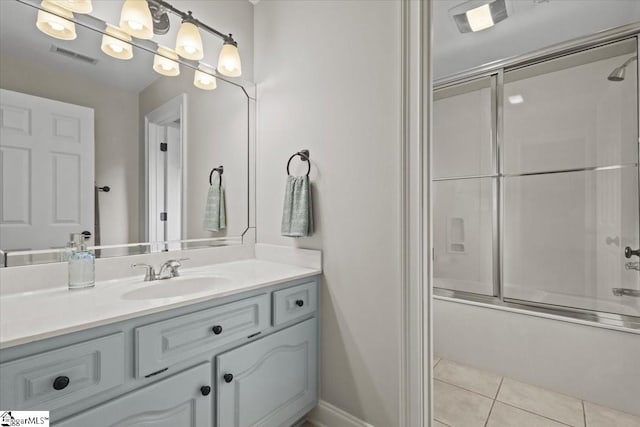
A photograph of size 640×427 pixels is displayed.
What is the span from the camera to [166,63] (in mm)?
1599

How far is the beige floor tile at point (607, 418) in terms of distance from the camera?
160 centimetres

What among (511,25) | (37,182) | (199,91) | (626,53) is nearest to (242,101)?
(199,91)

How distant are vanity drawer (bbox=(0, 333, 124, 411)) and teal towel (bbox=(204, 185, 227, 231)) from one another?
949 millimetres

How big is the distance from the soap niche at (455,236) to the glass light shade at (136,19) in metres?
2.48

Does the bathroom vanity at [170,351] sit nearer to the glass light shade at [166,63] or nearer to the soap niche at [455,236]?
the glass light shade at [166,63]

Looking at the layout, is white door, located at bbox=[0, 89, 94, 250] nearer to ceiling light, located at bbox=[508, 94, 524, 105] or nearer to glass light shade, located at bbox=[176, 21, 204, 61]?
glass light shade, located at bbox=[176, 21, 204, 61]

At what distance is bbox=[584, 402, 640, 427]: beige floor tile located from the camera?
160 centimetres

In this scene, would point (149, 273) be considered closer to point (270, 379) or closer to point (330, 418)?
point (270, 379)

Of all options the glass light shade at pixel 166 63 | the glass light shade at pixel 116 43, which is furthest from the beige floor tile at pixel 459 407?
the glass light shade at pixel 116 43

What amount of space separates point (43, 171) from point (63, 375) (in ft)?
2.74

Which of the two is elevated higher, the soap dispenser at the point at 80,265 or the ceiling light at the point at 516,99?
the ceiling light at the point at 516,99

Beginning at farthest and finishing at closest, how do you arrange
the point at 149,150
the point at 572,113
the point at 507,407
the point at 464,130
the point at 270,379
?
1. the point at 464,130
2. the point at 572,113
3. the point at 507,407
4. the point at 149,150
5. the point at 270,379

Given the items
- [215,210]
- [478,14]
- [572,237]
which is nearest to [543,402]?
[572,237]

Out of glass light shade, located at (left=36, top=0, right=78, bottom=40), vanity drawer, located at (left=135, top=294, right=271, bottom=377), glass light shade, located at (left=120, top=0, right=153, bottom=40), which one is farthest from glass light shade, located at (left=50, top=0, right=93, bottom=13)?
vanity drawer, located at (left=135, top=294, right=271, bottom=377)
